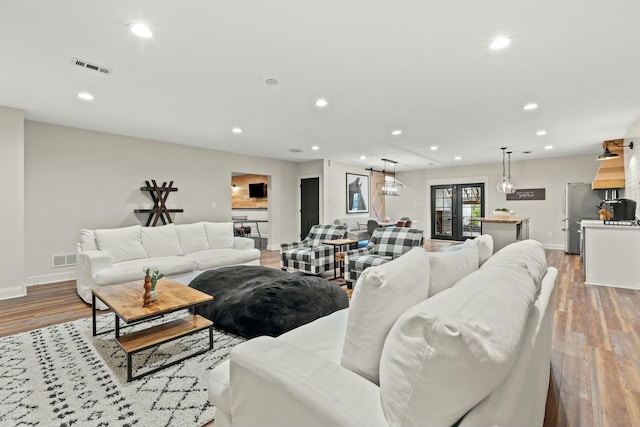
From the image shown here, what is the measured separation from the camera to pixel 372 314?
1047 millimetres

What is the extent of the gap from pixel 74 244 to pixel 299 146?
4242 mm

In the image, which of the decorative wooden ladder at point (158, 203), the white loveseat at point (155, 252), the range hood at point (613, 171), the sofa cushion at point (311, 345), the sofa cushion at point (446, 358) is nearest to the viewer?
the sofa cushion at point (446, 358)

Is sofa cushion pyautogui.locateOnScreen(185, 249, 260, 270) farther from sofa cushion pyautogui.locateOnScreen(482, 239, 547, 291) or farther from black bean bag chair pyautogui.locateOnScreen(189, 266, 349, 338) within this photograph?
sofa cushion pyautogui.locateOnScreen(482, 239, 547, 291)

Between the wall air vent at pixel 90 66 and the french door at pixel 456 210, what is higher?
the wall air vent at pixel 90 66

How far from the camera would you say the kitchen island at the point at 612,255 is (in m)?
4.17

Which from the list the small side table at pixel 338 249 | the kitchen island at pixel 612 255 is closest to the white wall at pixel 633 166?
the kitchen island at pixel 612 255

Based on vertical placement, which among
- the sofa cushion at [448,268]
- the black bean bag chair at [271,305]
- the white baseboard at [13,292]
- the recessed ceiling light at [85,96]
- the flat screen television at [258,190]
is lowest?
the white baseboard at [13,292]

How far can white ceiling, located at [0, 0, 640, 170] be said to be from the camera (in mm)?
2059

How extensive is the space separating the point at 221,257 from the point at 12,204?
2.71 m

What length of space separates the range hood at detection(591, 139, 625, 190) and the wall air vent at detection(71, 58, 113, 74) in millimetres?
8103

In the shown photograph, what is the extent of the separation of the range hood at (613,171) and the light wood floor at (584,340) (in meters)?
2.54

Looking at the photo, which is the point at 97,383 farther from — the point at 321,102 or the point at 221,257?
the point at 321,102

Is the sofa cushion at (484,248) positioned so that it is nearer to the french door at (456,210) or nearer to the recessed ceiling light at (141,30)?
the recessed ceiling light at (141,30)

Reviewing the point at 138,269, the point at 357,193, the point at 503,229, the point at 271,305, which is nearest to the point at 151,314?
the point at 271,305
